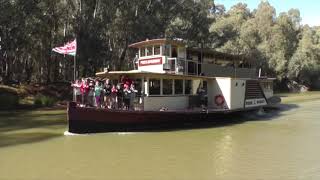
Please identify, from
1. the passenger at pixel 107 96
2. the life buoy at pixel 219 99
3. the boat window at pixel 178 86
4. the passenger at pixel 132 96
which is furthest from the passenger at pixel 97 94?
the life buoy at pixel 219 99

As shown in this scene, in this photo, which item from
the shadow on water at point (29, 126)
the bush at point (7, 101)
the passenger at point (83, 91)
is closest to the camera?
the shadow on water at point (29, 126)

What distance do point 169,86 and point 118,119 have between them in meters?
3.92

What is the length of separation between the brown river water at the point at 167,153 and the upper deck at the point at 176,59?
10.8 ft

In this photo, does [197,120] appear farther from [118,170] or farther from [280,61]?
[280,61]

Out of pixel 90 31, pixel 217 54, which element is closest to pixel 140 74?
pixel 217 54

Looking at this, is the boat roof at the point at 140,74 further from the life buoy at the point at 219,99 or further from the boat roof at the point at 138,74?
the life buoy at the point at 219,99

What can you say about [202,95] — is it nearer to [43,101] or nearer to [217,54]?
[217,54]

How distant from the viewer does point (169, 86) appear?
24094mm

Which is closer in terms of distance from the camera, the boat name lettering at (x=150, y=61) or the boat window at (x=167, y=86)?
the boat window at (x=167, y=86)

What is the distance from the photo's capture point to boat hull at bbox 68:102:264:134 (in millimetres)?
20402

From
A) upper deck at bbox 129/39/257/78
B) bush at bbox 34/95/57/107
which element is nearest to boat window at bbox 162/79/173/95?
upper deck at bbox 129/39/257/78

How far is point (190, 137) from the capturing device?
2045cm

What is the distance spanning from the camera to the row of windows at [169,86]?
2311 centimetres

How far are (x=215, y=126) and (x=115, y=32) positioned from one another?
900 inches
